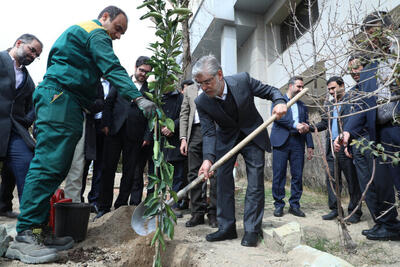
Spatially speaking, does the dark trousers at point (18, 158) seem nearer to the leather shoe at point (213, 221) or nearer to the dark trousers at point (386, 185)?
the leather shoe at point (213, 221)

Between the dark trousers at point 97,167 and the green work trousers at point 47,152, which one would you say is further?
the dark trousers at point 97,167

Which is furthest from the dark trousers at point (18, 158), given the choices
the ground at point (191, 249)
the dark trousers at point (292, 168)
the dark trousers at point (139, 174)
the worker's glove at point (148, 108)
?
the dark trousers at point (292, 168)

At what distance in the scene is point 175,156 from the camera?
13.2 ft

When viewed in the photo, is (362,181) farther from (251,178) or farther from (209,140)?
(209,140)

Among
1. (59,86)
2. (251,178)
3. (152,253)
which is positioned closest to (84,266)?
(152,253)

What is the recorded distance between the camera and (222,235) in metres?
2.80

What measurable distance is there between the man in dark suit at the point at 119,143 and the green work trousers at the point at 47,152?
116 centimetres

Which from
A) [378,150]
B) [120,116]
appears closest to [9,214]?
[120,116]

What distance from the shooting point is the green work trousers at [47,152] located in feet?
7.39

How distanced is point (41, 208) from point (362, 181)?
3.04 m

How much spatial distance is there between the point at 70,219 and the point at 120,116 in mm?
1458

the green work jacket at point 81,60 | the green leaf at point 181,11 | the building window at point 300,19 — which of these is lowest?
the green work jacket at point 81,60

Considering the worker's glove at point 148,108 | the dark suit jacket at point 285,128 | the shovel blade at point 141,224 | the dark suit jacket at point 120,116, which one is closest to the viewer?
the worker's glove at point 148,108

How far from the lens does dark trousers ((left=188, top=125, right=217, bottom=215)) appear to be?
3391 millimetres
